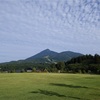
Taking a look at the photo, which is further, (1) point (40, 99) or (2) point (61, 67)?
(2) point (61, 67)

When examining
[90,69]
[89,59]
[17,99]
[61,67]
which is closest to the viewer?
[17,99]

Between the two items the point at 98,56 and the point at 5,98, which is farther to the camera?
the point at 98,56

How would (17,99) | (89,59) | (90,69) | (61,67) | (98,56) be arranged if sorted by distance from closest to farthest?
1. (17,99)
2. (90,69)
3. (61,67)
4. (98,56)
5. (89,59)

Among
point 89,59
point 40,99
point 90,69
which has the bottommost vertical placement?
point 40,99

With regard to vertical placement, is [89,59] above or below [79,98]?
above

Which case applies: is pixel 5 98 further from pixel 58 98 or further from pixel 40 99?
pixel 58 98

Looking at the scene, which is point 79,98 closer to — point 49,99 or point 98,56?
point 49,99

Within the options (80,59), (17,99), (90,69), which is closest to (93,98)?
(17,99)

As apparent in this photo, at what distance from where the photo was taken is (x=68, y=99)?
1672 cm

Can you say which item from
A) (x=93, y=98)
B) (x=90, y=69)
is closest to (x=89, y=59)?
(x=90, y=69)

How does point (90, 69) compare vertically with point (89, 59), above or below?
below

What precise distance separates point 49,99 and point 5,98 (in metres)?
3.17

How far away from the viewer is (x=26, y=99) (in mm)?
16641

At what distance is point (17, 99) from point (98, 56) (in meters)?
102
